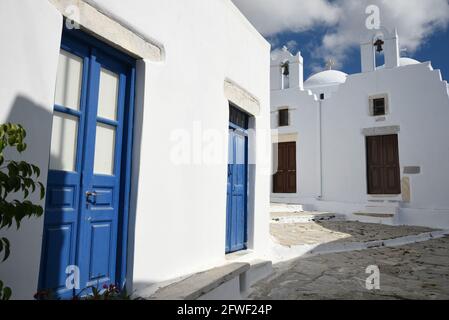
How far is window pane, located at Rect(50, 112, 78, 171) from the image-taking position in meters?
2.72

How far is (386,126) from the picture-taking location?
42.2 ft

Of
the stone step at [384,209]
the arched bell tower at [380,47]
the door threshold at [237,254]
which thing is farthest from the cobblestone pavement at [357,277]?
the arched bell tower at [380,47]

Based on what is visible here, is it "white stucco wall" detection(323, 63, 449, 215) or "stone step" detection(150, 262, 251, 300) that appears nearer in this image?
"stone step" detection(150, 262, 251, 300)

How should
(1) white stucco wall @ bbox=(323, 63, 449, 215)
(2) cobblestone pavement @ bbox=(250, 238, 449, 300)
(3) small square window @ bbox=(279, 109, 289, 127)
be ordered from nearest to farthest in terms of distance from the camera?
(2) cobblestone pavement @ bbox=(250, 238, 449, 300), (1) white stucco wall @ bbox=(323, 63, 449, 215), (3) small square window @ bbox=(279, 109, 289, 127)

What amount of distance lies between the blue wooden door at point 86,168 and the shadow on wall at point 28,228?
204 millimetres

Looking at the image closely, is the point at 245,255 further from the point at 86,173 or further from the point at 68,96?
the point at 68,96

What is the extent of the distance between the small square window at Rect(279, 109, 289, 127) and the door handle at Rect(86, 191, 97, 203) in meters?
12.6

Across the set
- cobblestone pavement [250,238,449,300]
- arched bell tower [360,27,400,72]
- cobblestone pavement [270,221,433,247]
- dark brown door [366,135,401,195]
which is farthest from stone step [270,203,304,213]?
arched bell tower [360,27,400,72]

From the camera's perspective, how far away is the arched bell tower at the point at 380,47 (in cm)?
1322

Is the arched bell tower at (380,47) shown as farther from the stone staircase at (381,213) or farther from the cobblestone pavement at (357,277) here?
the cobblestone pavement at (357,277)

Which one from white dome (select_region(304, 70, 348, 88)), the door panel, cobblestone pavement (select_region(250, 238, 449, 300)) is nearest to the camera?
cobblestone pavement (select_region(250, 238, 449, 300))

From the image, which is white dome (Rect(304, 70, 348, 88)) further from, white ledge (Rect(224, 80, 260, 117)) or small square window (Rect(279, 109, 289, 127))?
white ledge (Rect(224, 80, 260, 117))
